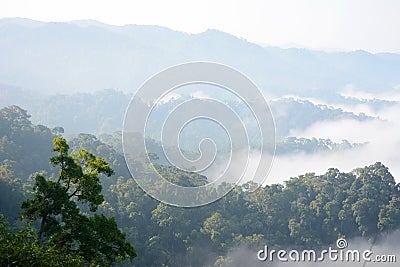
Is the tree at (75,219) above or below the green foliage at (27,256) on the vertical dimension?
above

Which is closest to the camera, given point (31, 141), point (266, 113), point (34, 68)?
point (266, 113)

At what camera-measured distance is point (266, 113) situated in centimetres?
935

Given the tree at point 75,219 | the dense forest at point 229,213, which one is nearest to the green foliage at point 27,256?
the tree at point 75,219

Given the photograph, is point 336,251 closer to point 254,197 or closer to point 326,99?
point 254,197

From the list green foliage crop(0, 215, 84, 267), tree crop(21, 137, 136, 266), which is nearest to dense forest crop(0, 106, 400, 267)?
tree crop(21, 137, 136, 266)

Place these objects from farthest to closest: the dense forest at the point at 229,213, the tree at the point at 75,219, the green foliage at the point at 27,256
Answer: the dense forest at the point at 229,213, the tree at the point at 75,219, the green foliage at the point at 27,256

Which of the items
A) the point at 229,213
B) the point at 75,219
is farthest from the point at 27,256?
the point at 229,213

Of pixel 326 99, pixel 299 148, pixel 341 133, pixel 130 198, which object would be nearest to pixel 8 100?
pixel 299 148

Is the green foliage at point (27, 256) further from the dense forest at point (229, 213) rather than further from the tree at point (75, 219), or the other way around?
the dense forest at point (229, 213)

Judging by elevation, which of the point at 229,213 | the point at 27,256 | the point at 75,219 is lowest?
the point at 27,256

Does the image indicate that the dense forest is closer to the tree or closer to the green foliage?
the tree

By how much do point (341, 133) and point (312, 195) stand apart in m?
89.3

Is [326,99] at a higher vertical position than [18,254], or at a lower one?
higher

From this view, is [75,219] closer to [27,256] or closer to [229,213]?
[27,256]
